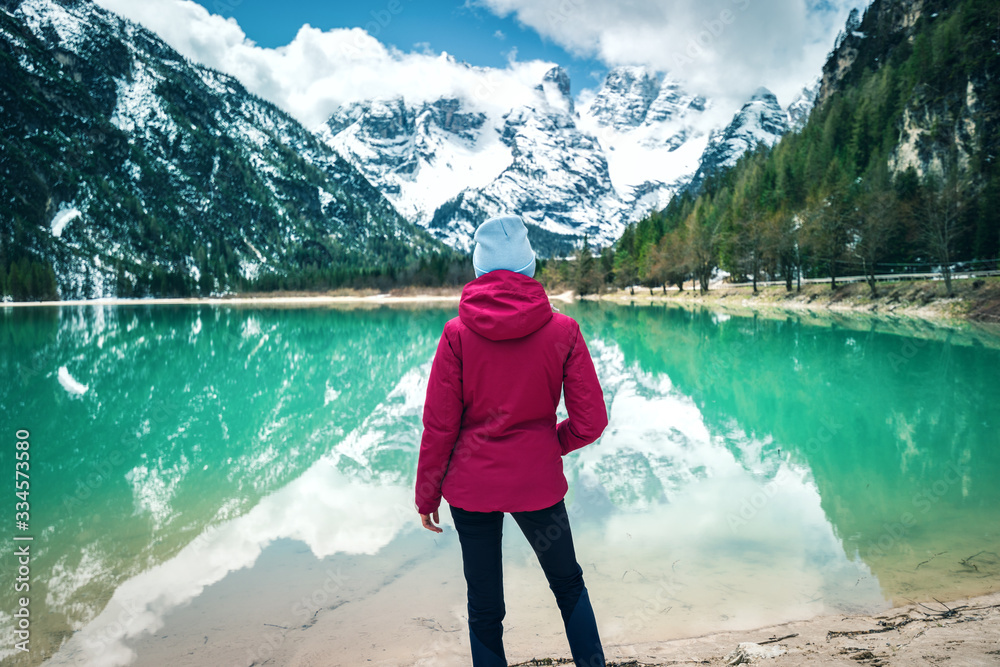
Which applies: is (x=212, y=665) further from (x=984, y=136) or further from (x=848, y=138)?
(x=848, y=138)

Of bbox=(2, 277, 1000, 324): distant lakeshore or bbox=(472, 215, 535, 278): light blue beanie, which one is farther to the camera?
bbox=(2, 277, 1000, 324): distant lakeshore

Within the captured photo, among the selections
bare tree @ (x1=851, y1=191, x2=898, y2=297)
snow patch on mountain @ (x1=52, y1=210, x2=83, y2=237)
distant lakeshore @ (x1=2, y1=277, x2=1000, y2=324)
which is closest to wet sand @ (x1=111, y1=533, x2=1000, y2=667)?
distant lakeshore @ (x1=2, y1=277, x2=1000, y2=324)

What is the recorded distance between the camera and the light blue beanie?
2646 mm

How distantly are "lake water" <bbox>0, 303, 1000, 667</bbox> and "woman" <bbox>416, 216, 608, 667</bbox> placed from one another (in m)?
1.60

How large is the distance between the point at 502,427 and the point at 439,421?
305mm

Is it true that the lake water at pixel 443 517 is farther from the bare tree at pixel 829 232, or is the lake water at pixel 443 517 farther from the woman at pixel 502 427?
the bare tree at pixel 829 232

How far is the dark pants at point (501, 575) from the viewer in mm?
2537

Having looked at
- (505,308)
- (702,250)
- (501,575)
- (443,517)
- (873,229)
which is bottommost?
(443,517)

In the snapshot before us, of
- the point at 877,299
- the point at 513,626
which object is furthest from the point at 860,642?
the point at 877,299

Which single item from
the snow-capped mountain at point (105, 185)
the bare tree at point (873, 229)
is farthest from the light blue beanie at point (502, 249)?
the snow-capped mountain at point (105, 185)

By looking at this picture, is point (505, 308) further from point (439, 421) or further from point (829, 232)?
point (829, 232)

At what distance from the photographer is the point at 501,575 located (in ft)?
8.50

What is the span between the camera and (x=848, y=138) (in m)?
69.2

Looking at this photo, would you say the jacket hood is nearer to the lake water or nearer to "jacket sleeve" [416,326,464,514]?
"jacket sleeve" [416,326,464,514]
